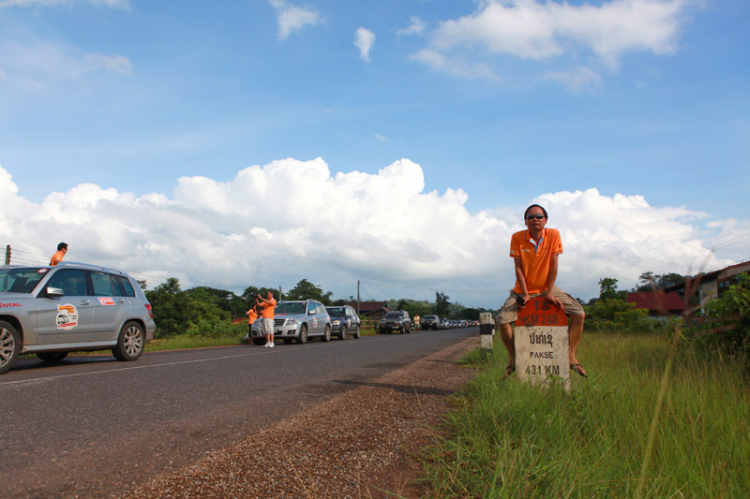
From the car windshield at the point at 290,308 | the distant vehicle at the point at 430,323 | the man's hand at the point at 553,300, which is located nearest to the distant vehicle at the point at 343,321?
the car windshield at the point at 290,308

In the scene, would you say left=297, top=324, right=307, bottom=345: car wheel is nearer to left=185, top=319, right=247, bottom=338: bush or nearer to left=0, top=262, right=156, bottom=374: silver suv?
left=185, top=319, right=247, bottom=338: bush

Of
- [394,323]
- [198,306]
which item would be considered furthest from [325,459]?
[198,306]

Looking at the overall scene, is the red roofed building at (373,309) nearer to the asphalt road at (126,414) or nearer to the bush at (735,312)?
the asphalt road at (126,414)

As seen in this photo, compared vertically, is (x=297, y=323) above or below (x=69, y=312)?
below

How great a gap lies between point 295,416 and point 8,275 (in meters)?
6.57

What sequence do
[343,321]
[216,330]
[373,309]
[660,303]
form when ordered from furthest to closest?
[373,309], [343,321], [216,330], [660,303]

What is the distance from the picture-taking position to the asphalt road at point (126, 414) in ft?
10.8

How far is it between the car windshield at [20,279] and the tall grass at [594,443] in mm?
7542

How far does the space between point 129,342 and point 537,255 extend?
336 inches

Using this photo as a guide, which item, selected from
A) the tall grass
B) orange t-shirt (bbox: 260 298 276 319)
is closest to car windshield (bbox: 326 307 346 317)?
orange t-shirt (bbox: 260 298 276 319)

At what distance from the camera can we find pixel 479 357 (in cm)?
1030

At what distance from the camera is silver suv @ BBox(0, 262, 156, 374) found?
812 cm

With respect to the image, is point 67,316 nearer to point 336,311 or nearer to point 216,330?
point 216,330

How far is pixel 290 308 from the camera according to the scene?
2131 cm
